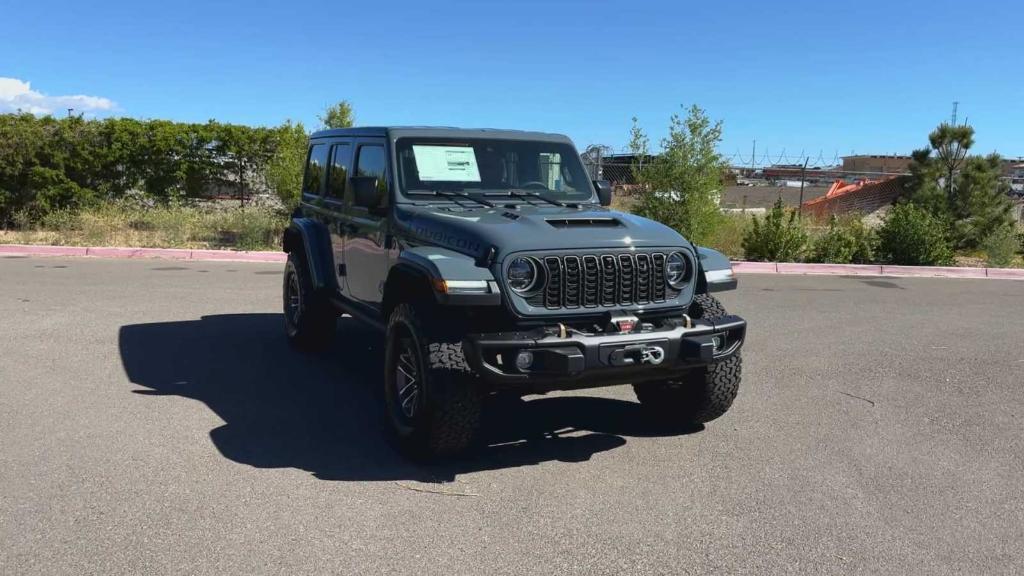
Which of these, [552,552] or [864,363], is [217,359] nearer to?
[552,552]

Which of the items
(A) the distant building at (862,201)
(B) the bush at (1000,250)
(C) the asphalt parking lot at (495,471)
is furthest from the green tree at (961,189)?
(C) the asphalt parking lot at (495,471)

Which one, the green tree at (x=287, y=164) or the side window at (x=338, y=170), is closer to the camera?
the side window at (x=338, y=170)

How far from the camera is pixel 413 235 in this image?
202 inches

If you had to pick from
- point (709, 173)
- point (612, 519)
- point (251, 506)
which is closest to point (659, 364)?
point (612, 519)

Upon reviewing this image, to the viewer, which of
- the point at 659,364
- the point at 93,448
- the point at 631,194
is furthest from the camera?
the point at 631,194

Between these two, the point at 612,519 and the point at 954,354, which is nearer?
the point at 612,519

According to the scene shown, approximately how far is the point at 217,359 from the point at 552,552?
422 centimetres

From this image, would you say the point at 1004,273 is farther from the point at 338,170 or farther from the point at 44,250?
the point at 44,250

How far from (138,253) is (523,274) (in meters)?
11.4

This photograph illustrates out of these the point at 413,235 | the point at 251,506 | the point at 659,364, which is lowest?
the point at 251,506

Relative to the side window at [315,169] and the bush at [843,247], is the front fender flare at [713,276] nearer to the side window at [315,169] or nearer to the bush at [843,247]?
the side window at [315,169]

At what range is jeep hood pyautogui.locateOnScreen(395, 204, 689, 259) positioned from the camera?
178 inches

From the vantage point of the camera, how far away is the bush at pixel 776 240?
15.2 m

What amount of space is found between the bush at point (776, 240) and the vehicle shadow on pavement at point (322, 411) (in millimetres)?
9612
